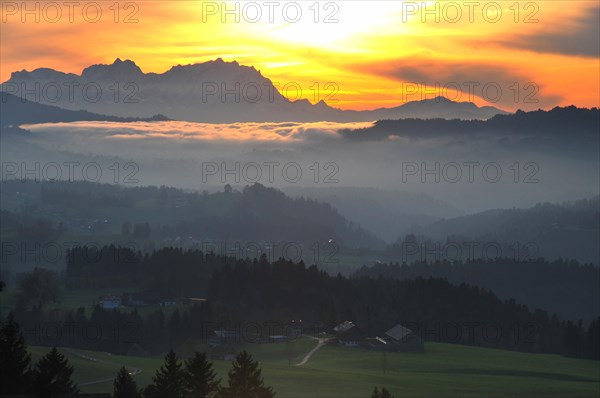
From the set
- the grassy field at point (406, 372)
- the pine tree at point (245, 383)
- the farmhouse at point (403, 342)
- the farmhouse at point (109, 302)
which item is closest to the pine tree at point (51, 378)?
the pine tree at point (245, 383)

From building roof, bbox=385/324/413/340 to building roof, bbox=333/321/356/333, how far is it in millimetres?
5119

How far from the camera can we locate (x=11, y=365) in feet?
199

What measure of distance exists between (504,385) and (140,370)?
35.9 m

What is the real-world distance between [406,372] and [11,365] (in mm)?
74353

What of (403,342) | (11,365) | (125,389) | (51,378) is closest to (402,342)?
(403,342)

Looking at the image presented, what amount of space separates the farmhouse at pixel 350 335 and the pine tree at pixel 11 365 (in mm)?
91073

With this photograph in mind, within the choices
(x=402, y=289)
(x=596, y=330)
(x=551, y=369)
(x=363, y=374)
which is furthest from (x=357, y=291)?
(x=363, y=374)

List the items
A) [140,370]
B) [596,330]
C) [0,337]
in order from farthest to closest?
[596,330]
[140,370]
[0,337]

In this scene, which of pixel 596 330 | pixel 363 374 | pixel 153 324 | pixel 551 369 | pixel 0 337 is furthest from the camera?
pixel 596 330

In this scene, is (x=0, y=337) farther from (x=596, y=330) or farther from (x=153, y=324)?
(x=596, y=330)

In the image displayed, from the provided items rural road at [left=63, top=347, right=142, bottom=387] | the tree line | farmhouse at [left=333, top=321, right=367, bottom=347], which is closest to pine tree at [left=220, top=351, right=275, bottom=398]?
rural road at [left=63, top=347, right=142, bottom=387]

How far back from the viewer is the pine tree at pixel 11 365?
5950 centimetres

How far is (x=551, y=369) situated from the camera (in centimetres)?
14388

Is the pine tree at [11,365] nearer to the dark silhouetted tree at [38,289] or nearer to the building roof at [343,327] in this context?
the building roof at [343,327]
